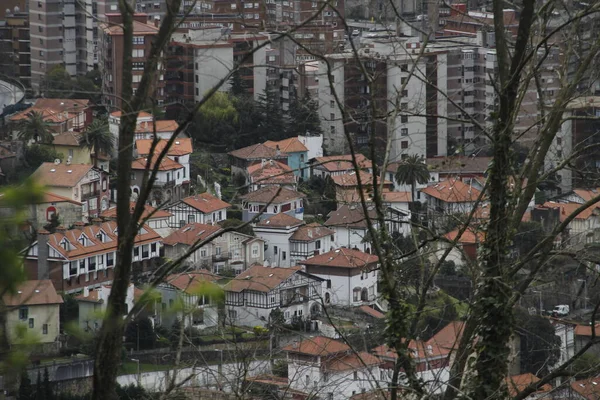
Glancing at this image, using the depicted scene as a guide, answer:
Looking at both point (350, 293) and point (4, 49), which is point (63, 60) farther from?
point (350, 293)

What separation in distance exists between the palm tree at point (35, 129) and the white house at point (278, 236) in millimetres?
3019

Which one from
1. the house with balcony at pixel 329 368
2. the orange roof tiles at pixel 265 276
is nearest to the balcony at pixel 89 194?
the orange roof tiles at pixel 265 276

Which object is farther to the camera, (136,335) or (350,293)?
(350,293)

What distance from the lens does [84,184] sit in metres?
14.7

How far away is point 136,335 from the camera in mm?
11234

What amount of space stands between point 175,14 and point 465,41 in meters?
17.9

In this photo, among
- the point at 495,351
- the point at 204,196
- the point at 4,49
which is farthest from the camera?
the point at 4,49

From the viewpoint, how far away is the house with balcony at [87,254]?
12953 mm

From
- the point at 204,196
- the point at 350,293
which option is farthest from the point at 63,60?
the point at 350,293

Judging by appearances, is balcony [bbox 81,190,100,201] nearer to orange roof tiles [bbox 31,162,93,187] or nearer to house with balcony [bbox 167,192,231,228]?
orange roof tiles [bbox 31,162,93,187]

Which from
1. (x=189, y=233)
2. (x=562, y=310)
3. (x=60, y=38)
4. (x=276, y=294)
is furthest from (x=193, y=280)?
(x=60, y=38)

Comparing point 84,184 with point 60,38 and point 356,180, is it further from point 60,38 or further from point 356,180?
point 356,180

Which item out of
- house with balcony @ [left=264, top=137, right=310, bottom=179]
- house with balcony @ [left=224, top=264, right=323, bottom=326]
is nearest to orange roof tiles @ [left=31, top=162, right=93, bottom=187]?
house with balcony @ [left=224, top=264, right=323, bottom=326]

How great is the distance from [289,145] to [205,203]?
7.55 feet
